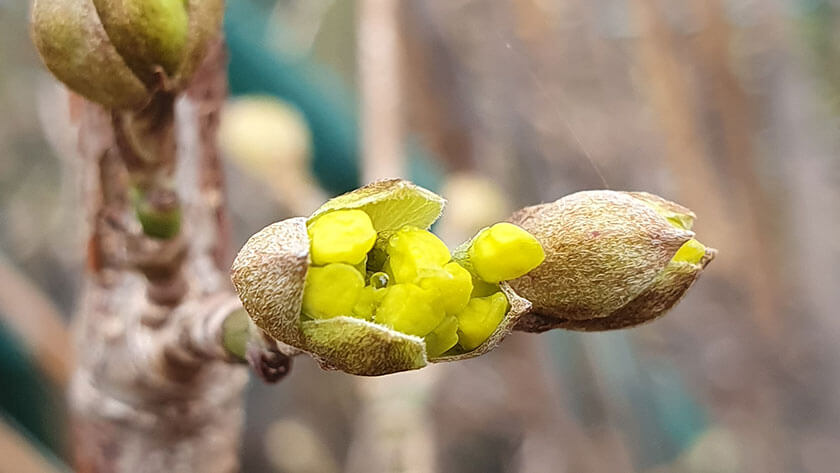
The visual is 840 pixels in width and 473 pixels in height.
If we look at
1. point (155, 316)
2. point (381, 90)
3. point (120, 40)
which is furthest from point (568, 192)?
point (120, 40)

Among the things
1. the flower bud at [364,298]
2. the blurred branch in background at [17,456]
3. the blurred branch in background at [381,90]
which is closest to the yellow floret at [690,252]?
the flower bud at [364,298]

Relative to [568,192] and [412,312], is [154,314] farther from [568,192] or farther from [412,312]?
[568,192]

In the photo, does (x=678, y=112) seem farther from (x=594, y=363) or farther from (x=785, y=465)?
(x=785, y=465)

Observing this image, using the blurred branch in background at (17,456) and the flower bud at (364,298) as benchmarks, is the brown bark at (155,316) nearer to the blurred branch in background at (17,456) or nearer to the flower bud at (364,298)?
the flower bud at (364,298)

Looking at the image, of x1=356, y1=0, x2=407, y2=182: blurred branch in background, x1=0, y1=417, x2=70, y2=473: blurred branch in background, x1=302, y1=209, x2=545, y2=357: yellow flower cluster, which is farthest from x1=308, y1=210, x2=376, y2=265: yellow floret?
→ x1=0, y1=417, x2=70, y2=473: blurred branch in background

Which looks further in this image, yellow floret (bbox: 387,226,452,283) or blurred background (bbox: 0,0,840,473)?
blurred background (bbox: 0,0,840,473)

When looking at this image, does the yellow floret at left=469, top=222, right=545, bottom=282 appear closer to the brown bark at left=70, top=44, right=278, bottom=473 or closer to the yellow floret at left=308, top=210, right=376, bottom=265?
the yellow floret at left=308, top=210, right=376, bottom=265
